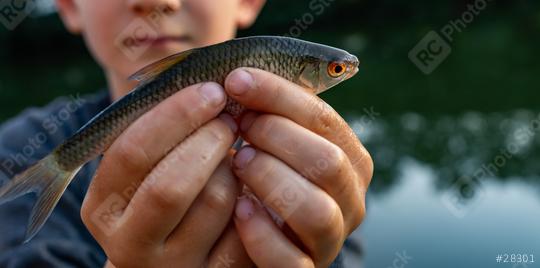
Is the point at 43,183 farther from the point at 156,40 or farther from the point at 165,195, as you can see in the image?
the point at 156,40

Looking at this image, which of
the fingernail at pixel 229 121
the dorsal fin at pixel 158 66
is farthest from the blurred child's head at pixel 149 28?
the fingernail at pixel 229 121

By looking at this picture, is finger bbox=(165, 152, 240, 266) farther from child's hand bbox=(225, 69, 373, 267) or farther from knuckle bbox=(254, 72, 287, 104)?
knuckle bbox=(254, 72, 287, 104)

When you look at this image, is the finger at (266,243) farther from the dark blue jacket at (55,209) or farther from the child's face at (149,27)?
the child's face at (149,27)

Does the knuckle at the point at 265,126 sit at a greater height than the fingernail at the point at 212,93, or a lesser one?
lesser

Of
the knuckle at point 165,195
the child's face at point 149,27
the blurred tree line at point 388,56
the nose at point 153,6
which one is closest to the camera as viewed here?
Answer: the knuckle at point 165,195

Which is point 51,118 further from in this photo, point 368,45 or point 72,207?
point 368,45

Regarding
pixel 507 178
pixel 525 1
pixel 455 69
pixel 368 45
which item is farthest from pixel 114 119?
pixel 525 1

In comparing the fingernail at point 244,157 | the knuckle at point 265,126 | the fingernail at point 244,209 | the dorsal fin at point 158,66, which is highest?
the dorsal fin at point 158,66

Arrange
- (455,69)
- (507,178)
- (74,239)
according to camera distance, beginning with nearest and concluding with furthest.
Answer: (74,239) → (507,178) → (455,69)
